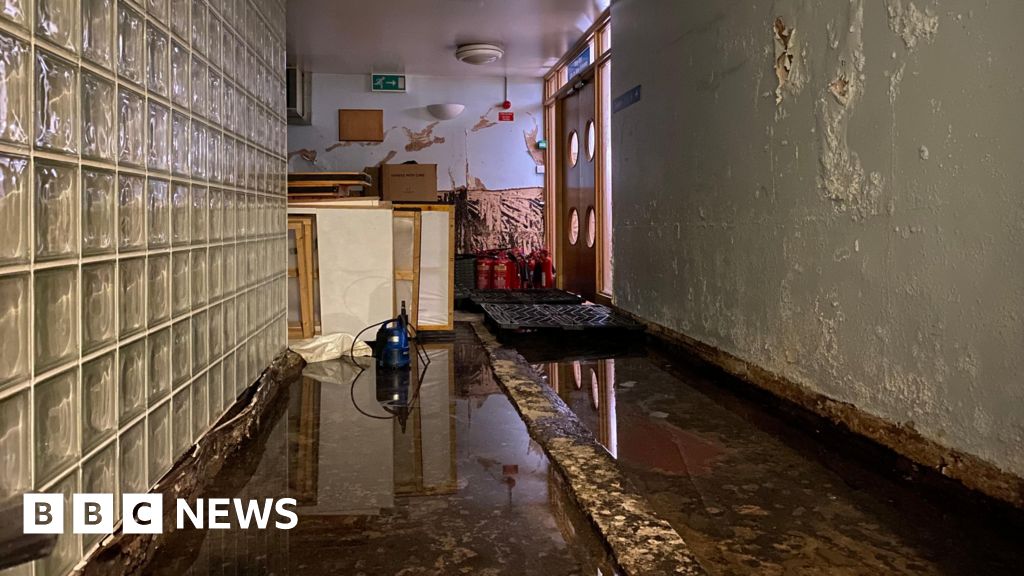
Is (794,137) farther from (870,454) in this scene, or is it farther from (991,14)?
(870,454)

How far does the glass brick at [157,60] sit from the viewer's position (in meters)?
1.68

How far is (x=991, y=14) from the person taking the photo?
1.87 metres

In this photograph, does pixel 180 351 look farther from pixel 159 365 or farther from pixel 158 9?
pixel 158 9

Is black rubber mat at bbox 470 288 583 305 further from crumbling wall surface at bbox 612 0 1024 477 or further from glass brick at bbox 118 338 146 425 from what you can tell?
glass brick at bbox 118 338 146 425

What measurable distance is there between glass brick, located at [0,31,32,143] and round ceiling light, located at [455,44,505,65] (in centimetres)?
594

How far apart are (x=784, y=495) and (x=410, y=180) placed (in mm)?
6370

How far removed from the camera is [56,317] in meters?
1.23

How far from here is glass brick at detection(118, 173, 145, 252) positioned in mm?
1509

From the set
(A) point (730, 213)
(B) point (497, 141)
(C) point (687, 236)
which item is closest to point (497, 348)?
(C) point (687, 236)

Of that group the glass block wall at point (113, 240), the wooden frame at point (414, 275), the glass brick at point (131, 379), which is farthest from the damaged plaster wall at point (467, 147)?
the glass brick at point (131, 379)

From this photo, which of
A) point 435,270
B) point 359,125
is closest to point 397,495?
point 435,270

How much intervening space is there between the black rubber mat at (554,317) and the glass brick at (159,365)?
8.65ft

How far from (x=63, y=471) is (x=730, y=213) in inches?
114

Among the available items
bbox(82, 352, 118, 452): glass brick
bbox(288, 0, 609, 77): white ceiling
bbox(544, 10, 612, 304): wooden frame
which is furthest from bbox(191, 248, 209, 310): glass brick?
bbox(544, 10, 612, 304): wooden frame
